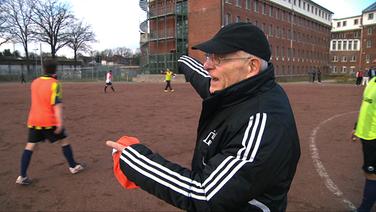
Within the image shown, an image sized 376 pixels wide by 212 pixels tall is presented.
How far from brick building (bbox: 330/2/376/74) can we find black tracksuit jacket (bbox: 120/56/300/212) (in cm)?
8930

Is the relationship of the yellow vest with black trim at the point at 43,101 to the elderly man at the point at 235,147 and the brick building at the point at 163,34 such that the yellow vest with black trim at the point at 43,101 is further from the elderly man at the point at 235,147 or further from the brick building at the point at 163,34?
the brick building at the point at 163,34

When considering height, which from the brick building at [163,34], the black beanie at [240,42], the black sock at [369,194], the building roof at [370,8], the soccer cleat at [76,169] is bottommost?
the soccer cleat at [76,169]

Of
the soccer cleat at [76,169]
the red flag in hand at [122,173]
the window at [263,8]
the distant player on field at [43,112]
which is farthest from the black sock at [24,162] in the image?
the window at [263,8]

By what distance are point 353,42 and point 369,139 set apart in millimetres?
97515

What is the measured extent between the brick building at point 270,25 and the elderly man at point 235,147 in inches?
1473

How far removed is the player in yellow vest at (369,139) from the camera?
381 centimetres

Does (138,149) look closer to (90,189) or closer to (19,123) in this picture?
(90,189)

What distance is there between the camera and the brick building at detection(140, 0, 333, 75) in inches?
1932

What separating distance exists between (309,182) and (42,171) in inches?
187

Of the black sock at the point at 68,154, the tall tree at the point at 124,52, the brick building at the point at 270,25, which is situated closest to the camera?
the black sock at the point at 68,154

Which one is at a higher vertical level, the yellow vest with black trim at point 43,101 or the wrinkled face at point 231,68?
the wrinkled face at point 231,68

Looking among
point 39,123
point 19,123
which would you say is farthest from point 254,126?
point 19,123

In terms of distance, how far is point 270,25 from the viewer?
60.5 metres

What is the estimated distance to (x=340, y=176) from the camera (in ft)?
18.7
